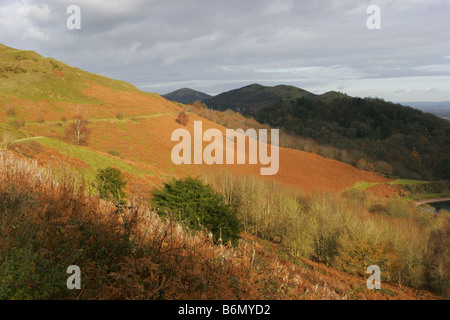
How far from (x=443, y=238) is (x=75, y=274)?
32309 mm

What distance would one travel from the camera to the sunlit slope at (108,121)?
129 feet

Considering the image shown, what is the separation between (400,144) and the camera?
11075 centimetres

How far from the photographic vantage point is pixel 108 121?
159 feet

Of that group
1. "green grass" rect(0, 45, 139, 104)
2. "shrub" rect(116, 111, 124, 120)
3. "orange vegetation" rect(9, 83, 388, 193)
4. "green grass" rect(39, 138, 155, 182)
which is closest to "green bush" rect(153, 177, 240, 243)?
"green grass" rect(39, 138, 155, 182)

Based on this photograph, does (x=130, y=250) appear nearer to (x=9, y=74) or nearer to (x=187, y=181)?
(x=187, y=181)

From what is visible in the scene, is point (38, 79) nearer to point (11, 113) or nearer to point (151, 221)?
point (11, 113)

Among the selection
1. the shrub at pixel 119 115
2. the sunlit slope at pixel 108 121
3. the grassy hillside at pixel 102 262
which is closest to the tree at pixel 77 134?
the sunlit slope at pixel 108 121

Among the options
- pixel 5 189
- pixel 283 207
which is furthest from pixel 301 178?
pixel 5 189

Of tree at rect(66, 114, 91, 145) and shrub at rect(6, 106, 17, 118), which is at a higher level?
shrub at rect(6, 106, 17, 118)

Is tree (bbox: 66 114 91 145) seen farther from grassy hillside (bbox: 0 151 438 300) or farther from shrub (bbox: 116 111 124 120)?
grassy hillside (bbox: 0 151 438 300)

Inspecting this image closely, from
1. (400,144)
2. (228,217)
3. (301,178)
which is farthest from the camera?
(400,144)

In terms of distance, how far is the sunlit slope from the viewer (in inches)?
1545

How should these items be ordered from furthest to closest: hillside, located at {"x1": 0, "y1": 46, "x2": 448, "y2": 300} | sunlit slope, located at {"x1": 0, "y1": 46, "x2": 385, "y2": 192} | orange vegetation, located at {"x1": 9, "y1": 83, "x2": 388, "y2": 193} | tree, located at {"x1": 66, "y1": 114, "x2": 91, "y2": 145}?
orange vegetation, located at {"x1": 9, "y1": 83, "x2": 388, "y2": 193} → sunlit slope, located at {"x1": 0, "y1": 46, "x2": 385, "y2": 192} → tree, located at {"x1": 66, "y1": 114, "x2": 91, "y2": 145} → hillside, located at {"x1": 0, "y1": 46, "x2": 448, "y2": 300}

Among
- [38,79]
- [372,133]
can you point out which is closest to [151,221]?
[38,79]
